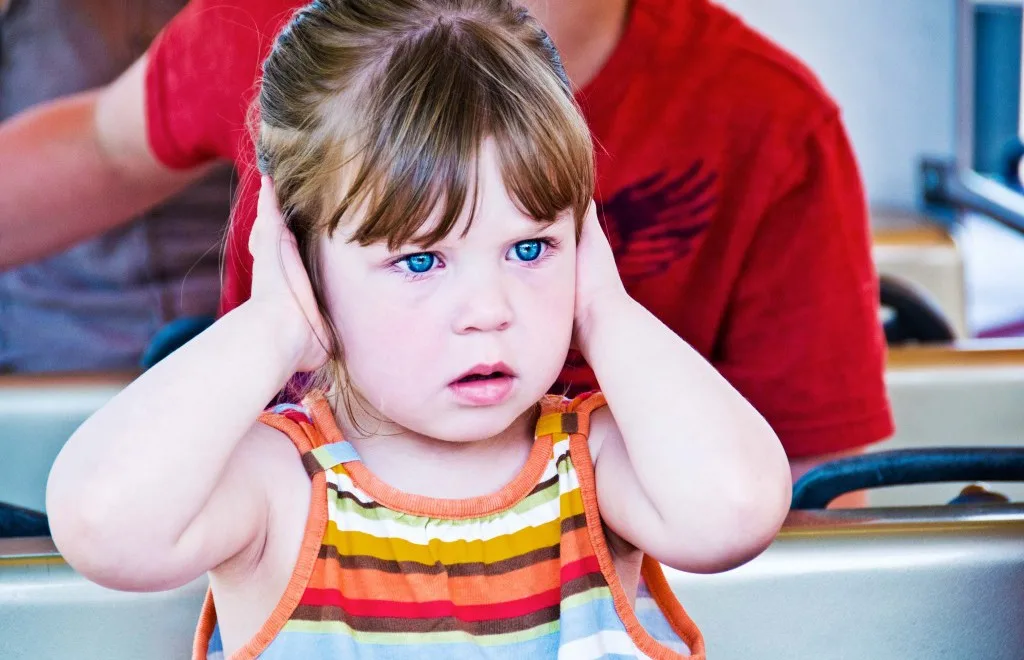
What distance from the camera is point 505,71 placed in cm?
36

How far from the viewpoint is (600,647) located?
382 millimetres

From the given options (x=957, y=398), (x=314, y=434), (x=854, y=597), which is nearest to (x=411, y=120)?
(x=314, y=434)

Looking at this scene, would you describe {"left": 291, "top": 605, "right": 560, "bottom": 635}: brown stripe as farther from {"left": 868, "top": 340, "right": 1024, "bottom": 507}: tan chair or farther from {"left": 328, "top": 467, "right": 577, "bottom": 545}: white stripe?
{"left": 868, "top": 340, "right": 1024, "bottom": 507}: tan chair

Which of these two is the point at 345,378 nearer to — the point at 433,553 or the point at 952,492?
the point at 433,553

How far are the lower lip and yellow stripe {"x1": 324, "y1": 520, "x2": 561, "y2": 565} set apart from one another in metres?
0.06

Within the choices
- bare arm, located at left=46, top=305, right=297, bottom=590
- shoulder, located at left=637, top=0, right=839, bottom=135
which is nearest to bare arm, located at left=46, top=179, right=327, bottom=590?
bare arm, located at left=46, top=305, right=297, bottom=590

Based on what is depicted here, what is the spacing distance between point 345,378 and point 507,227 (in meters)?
0.09

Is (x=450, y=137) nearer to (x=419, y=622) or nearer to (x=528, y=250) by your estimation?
(x=528, y=250)

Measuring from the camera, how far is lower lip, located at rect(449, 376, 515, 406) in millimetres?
353

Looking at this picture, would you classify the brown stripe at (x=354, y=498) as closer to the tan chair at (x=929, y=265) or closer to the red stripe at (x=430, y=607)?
the red stripe at (x=430, y=607)

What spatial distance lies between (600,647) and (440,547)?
0.21 ft

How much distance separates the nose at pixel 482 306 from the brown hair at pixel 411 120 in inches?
0.7

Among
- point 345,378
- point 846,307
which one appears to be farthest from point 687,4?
point 345,378

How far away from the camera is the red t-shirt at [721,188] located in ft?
1.73
